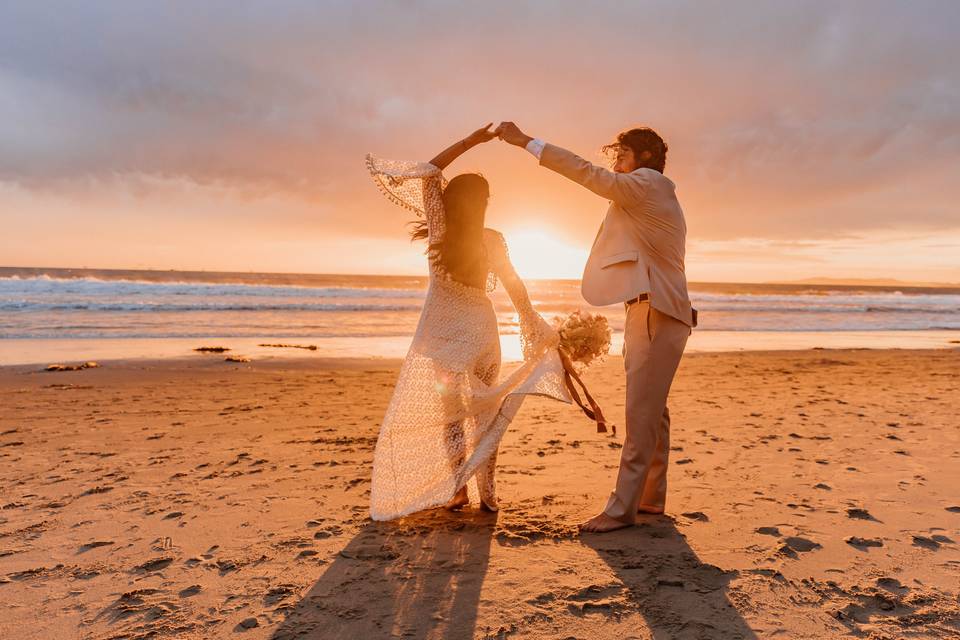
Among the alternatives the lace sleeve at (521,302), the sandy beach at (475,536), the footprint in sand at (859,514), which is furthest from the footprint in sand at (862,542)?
the lace sleeve at (521,302)

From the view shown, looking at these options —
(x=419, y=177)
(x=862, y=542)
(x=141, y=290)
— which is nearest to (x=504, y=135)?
(x=419, y=177)

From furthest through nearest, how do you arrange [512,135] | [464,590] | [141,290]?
[141,290] < [512,135] < [464,590]

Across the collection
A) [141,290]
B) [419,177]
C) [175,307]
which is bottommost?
[175,307]

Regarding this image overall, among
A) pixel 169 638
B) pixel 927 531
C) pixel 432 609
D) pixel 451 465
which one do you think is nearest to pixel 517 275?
pixel 451 465

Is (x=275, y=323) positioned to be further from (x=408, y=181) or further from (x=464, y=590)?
(x=464, y=590)

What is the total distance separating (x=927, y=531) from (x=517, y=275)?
2.98 meters

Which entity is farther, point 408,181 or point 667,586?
point 408,181

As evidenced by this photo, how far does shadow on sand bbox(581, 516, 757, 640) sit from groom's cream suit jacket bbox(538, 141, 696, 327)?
4.35 feet

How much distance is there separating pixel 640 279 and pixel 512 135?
1097 mm

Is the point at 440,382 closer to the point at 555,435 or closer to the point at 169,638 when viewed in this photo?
the point at 169,638

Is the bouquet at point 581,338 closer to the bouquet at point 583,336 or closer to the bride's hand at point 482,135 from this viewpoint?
the bouquet at point 583,336

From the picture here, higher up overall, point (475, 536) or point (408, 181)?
point (408, 181)

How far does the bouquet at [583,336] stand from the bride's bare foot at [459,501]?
1.17 m

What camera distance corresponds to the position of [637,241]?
3637mm
